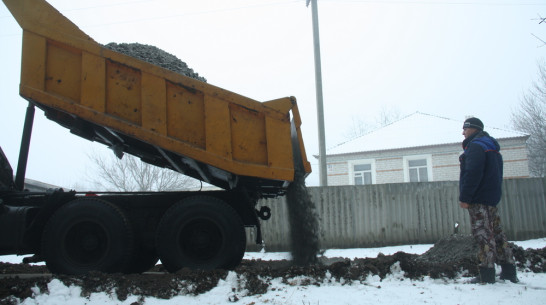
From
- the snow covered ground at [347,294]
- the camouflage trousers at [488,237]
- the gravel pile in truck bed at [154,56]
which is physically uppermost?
the gravel pile in truck bed at [154,56]

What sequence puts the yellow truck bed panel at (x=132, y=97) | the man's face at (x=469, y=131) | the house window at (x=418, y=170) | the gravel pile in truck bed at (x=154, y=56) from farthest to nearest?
the house window at (x=418, y=170) → the gravel pile in truck bed at (x=154, y=56) → the man's face at (x=469, y=131) → the yellow truck bed panel at (x=132, y=97)

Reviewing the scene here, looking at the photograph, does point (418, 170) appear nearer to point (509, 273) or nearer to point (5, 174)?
point (509, 273)

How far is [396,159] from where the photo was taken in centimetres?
2095

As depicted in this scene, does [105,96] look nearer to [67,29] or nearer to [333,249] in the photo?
[67,29]

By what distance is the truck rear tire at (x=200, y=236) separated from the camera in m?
4.72

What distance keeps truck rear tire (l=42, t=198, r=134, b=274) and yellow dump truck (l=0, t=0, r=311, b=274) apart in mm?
12

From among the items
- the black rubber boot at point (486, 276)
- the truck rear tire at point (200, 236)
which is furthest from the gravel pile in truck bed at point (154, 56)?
the black rubber boot at point (486, 276)

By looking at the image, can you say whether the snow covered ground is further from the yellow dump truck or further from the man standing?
the yellow dump truck

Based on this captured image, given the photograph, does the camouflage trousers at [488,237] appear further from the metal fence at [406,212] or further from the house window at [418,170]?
the house window at [418,170]

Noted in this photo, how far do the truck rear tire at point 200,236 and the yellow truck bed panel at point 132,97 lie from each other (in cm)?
55

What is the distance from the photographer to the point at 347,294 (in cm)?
384

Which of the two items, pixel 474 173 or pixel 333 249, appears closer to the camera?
pixel 474 173

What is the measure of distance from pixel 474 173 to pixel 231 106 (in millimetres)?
2889

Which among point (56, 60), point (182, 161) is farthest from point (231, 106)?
point (56, 60)
